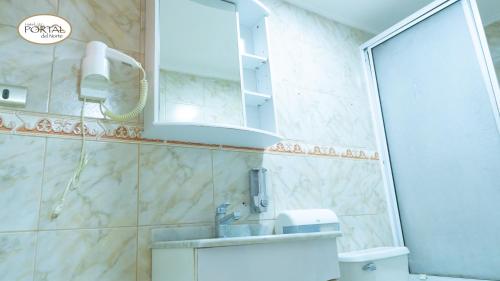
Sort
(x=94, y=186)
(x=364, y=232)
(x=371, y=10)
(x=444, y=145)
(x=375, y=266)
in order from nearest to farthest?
(x=94, y=186) → (x=375, y=266) → (x=444, y=145) → (x=364, y=232) → (x=371, y=10)

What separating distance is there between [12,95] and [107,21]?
0.49m

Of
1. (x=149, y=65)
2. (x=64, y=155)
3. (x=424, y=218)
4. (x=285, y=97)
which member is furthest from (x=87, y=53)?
(x=424, y=218)

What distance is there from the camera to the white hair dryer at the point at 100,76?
4.12 feet

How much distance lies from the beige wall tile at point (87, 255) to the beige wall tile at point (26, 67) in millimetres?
473

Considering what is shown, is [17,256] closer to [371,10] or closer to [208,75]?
[208,75]

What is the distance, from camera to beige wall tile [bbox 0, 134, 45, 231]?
3.59ft

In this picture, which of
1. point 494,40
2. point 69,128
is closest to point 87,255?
point 69,128

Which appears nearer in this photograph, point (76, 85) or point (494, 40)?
point (76, 85)

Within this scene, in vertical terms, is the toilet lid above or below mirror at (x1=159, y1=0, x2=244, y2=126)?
below

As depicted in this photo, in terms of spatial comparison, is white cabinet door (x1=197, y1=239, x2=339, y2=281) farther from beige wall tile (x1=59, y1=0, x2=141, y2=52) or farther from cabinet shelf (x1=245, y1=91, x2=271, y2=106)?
beige wall tile (x1=59, y1=0, x2=141, y2=52)

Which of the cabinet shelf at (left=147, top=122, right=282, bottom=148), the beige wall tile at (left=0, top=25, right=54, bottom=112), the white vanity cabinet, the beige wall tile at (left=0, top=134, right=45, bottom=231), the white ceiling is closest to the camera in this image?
the white vanity cabinet

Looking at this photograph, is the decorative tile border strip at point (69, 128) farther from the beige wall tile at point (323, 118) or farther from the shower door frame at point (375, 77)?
the shower door frame at point (375, 77)

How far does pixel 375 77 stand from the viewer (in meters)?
2.20

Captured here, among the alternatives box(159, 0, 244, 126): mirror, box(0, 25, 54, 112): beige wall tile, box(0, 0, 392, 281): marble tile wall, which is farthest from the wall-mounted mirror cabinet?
box(0, 25, 54, 112): beige wall tile
